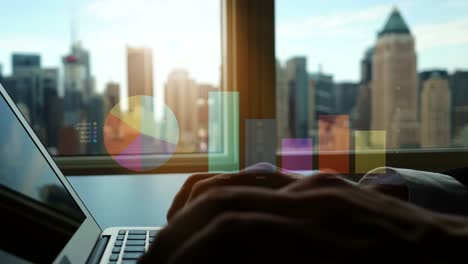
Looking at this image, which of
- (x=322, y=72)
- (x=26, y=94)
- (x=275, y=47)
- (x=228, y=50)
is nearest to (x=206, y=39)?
(x=228, y=50)

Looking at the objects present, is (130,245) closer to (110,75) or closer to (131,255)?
(131,255)

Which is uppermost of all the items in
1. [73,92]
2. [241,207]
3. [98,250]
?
[73,92]

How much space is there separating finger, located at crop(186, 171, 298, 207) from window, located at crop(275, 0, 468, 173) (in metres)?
0.62

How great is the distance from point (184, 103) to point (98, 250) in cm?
57

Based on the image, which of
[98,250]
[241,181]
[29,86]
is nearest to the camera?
[241,181]

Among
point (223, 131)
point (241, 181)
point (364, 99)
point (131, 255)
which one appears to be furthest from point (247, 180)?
point (364, 99)

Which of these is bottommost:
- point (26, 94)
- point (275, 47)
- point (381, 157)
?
point (381, 157)

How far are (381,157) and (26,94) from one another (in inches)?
32.1

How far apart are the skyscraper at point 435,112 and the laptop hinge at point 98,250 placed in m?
0.83

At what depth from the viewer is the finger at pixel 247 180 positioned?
1.21 feet

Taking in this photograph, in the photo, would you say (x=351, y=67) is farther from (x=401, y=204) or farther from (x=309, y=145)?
(x=401, y=204)

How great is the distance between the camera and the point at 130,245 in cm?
50

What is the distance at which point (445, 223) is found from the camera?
207mm
